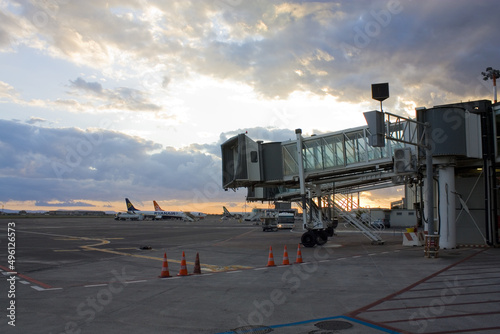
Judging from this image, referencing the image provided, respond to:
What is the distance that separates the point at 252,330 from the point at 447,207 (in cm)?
1910

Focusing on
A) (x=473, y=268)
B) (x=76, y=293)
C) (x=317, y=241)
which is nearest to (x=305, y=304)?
(x=76, y=293)

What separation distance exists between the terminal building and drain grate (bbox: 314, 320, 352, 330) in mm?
14821

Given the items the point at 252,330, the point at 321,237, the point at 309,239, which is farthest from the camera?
the point at 321,237

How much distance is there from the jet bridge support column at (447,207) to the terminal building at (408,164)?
0.05m

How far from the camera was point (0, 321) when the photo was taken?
8031 millimetres

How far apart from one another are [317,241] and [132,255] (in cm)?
1147

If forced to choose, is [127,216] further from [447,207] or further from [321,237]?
[447,207]

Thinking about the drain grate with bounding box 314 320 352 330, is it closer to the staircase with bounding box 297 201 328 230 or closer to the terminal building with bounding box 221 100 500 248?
the terminal building with bounding box 221 100 500 248

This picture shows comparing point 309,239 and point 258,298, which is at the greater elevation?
point 258,298

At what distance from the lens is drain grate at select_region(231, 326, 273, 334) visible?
720cm

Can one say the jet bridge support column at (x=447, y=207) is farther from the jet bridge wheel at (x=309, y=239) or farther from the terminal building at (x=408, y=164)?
the jet bridge wheel at (x=309, y=239)

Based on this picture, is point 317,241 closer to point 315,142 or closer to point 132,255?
point 315,142

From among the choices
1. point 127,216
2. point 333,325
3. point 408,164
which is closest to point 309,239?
point 408,164

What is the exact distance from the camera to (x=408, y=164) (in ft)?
68.0
